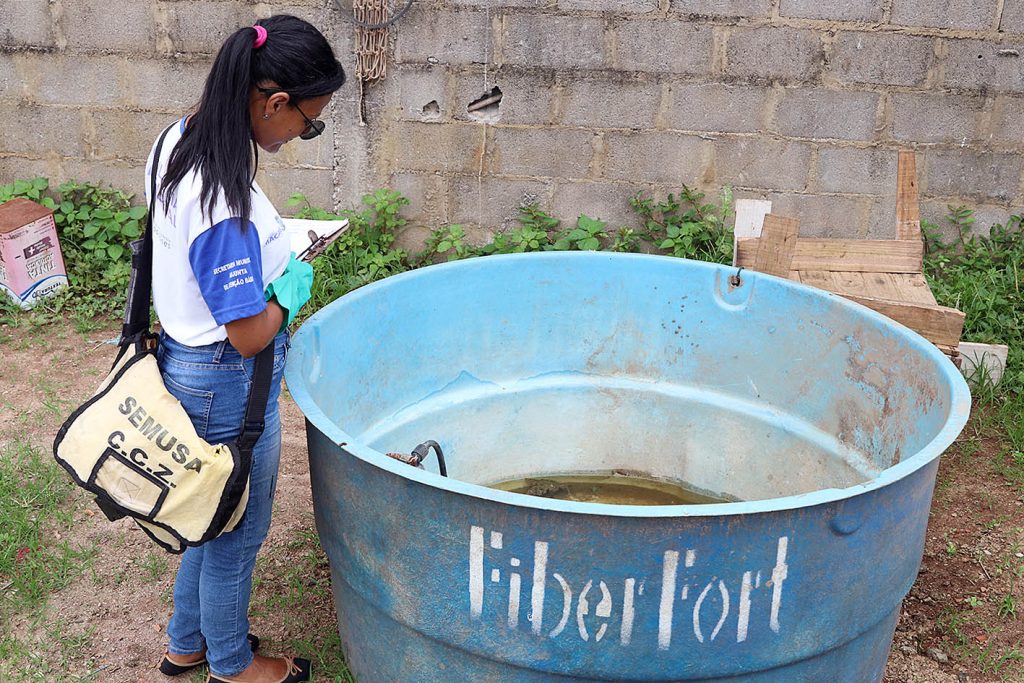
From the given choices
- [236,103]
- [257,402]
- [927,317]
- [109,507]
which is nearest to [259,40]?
[236,103]

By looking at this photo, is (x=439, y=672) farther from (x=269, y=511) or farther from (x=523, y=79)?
(x=523, y=79)

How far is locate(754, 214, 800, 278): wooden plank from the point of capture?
11.2 ft

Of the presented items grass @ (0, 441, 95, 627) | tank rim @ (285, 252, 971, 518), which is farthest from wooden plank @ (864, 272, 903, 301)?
grass @ (0, 441, 95, 627)

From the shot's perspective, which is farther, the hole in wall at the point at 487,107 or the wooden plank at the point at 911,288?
the hole in wall at the point at 487,107

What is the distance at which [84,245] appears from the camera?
191 inches

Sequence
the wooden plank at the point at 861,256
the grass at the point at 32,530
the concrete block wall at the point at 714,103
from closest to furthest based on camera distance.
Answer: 1. the grass at the point at 32,530
2. the wooden plank at the point at 861,256
3. the concrete block wall at the point at 714,103

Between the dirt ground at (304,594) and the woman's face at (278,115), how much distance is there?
1394mm

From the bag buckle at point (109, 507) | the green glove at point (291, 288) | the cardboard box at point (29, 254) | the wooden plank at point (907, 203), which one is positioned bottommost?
the cardboard box at point (29, 254)

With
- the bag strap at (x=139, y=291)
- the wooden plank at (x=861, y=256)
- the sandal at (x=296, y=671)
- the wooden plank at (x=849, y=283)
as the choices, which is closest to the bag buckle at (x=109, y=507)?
the bag strap at (x=139, y=291)

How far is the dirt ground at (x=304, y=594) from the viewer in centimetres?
284

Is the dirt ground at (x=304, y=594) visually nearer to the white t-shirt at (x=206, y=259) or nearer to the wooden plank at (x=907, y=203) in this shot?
the wooden plank at (x=907, y=203)

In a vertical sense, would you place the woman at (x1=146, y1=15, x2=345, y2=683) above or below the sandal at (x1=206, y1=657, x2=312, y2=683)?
above

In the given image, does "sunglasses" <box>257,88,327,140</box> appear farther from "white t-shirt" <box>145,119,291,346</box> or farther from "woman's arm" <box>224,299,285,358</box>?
"woman's arm" <box>224,299,285,358</box>

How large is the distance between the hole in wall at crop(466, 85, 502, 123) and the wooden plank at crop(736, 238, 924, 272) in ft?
4.94
